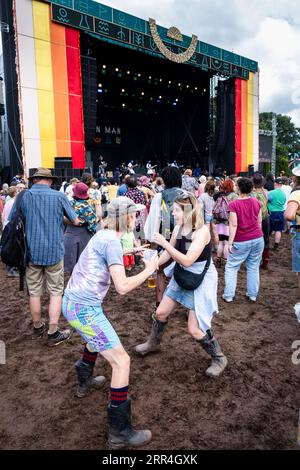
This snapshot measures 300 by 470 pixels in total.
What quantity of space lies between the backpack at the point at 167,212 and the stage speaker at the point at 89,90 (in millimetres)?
10860

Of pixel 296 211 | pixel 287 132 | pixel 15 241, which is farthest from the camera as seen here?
pixel 287 132

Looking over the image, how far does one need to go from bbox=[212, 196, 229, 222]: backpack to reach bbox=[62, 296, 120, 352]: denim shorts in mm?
4124

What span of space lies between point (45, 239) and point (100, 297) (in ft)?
4.85

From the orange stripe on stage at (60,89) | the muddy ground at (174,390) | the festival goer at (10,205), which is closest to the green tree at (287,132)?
the orange stripe on stage at (60,89)

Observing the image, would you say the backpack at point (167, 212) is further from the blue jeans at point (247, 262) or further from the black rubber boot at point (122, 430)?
the black rubber boot at point (122, 430)

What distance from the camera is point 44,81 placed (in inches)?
466

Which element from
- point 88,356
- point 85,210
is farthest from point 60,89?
point 88,356

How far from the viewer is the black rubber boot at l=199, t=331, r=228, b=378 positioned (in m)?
2.88

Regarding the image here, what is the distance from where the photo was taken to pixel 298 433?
7.42 feet

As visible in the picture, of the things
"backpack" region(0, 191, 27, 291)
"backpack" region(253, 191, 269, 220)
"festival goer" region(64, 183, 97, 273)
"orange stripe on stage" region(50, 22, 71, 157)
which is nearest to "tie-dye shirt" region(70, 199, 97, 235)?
"festival goer" region(64, 183, 97, 273)

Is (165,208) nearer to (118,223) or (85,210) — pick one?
(85,210)

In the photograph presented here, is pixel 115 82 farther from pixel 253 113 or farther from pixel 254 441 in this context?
pixel 254 441

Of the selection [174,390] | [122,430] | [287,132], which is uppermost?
[287,132]

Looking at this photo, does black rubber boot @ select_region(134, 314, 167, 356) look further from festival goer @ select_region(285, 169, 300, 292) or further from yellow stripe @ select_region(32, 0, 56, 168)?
yellow stripe @ select_region(32, 0, 56, 168)
